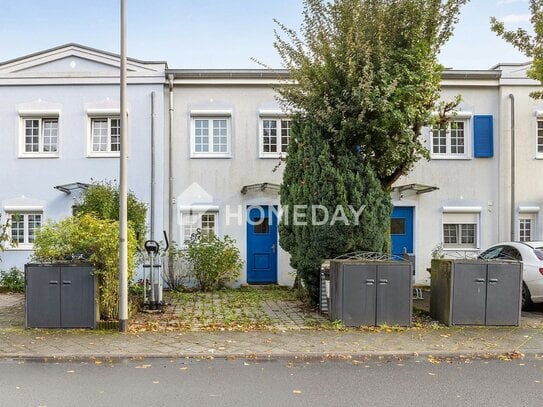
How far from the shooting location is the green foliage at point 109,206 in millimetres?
12384

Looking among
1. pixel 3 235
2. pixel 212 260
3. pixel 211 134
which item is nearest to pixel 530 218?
pixel 212 260

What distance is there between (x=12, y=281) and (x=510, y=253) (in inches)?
508

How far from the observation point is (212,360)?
7102mm

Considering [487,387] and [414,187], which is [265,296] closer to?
[414,187]

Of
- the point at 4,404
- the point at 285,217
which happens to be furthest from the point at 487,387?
the point at 285,217

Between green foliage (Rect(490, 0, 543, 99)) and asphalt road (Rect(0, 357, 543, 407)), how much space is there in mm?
7331

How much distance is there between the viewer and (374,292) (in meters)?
9.12

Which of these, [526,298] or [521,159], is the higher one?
[521,159]

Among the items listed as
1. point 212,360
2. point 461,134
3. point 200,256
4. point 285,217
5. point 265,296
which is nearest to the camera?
point 212,360

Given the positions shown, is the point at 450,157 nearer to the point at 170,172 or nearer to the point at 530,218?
the point at 530,218

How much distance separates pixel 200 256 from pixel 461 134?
856 centimetres

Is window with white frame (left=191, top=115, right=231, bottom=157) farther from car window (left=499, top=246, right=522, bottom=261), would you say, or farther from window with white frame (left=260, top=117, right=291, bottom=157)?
car window (left=499, top=246, right=522, bottom=261)

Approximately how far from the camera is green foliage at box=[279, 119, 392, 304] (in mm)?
10234

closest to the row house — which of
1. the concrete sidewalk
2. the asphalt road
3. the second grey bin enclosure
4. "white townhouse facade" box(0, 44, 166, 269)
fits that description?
"white townhouse facade" box(0, 44, 166, 269)
